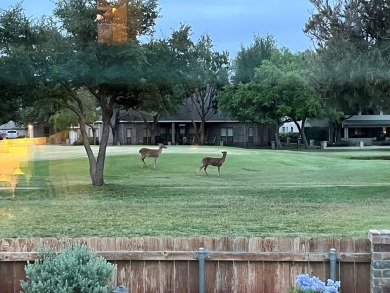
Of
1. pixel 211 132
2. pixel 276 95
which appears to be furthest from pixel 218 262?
pixel 276 95

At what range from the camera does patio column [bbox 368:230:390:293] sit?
2.30 metres

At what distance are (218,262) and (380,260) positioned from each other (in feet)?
2.42

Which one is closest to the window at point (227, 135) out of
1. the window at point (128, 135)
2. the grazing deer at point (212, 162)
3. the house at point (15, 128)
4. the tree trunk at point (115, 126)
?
the grazing deer at point (212, 162)

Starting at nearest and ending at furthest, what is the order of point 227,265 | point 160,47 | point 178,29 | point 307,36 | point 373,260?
point 373,260 < point 227,265 < point 307,36 < point 178,29 < point 160,47

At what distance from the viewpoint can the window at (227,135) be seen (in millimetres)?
5453

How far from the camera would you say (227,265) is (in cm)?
248

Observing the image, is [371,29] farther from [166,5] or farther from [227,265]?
[227,265]

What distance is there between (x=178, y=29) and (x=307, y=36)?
1484mm

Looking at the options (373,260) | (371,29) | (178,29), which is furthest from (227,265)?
(371,29)

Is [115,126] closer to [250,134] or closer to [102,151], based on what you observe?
[102,151]

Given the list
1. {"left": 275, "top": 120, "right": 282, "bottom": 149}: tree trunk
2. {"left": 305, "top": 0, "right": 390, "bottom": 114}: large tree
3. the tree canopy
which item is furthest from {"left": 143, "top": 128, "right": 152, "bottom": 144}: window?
{"left": 305, "top": 0, "right": 390, "bottom": 114}: large tree

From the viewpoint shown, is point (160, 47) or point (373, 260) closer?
point (373, 260)

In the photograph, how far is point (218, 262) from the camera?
247cm

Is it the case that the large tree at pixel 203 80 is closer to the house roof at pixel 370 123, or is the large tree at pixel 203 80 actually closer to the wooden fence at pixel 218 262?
the house roof at pixel 370 123
